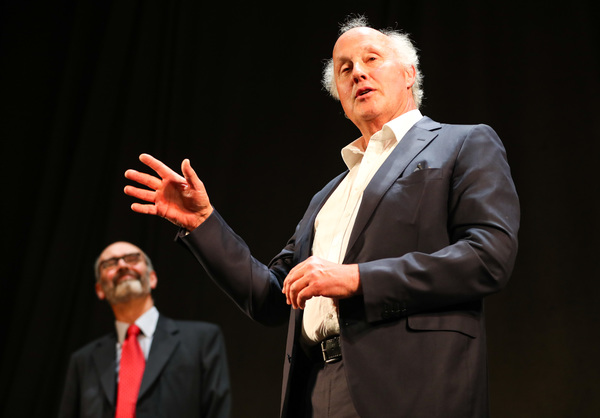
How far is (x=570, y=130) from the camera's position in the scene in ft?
9.10

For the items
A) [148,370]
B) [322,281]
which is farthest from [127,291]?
[322,281]

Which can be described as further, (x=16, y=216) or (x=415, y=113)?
(x=16, y=216)

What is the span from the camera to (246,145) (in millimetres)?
3635

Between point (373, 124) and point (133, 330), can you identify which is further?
point (133, 330)

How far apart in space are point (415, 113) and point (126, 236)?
2507mm

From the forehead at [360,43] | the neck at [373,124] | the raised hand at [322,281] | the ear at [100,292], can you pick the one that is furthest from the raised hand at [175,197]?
the ear at [100,292]

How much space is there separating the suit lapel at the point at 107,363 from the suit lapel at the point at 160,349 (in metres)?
0.16

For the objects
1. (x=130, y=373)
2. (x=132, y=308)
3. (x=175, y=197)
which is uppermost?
(x=175, y=197)

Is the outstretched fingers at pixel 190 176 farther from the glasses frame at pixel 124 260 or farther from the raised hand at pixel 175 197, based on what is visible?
the glasses frame at pixel 124 260

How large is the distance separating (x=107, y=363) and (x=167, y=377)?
336 millimetres

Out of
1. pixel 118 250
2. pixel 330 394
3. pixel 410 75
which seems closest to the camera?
pixel 330 394

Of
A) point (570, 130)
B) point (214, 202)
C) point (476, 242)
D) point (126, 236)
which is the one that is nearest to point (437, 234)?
point (476, 242)

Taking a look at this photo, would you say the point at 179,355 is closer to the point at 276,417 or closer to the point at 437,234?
the point at 276,417

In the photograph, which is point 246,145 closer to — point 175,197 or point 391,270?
point 175,197
